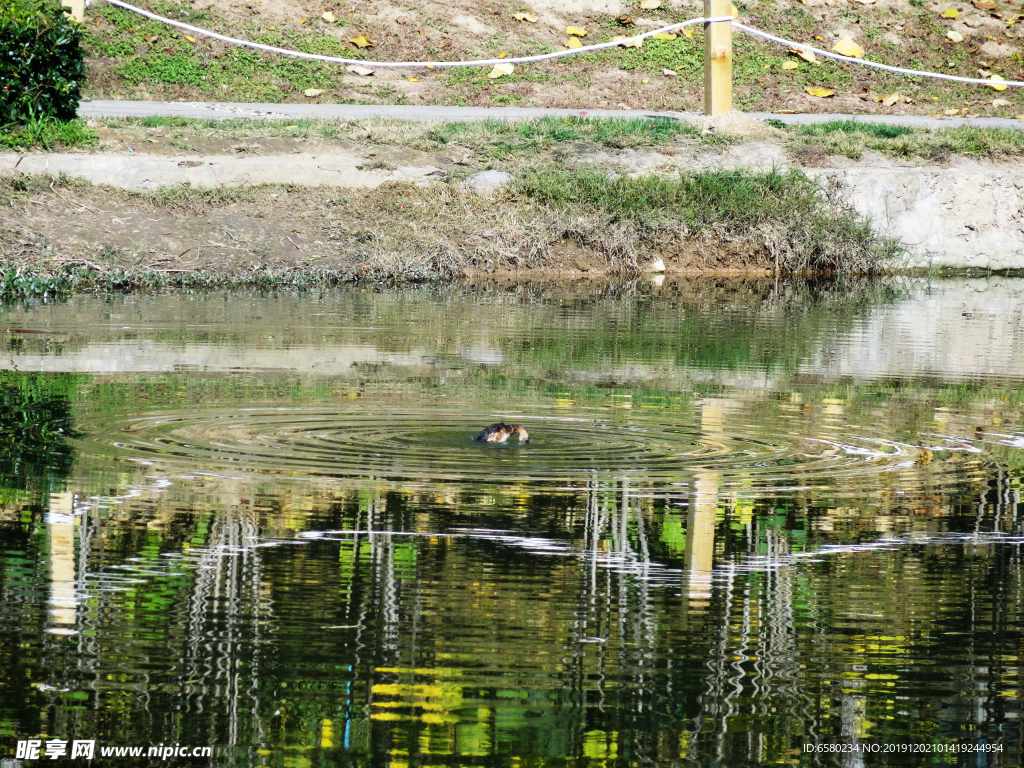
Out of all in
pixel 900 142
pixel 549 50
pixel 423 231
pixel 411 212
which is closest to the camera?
pixel 423 231

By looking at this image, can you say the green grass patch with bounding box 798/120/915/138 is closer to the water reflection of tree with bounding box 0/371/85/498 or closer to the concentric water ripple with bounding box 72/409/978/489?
the concentric water ripple with bounding box 72/409/978/489

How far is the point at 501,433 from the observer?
22.7ft

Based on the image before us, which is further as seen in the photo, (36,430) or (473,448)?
(36,430)

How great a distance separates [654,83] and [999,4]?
7.90m

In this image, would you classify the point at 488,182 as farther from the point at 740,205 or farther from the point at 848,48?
the point at 848,48

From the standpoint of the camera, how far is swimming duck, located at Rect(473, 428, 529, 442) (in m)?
6.92

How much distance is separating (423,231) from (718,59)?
4.26 m

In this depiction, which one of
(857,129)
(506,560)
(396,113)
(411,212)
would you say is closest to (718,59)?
(857,129)

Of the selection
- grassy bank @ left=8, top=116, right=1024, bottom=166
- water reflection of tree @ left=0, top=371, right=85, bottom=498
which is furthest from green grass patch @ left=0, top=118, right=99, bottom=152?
water reflection of tree @ left=0, top=371, right=85, bottom=498

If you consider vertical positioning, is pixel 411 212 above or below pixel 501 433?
above

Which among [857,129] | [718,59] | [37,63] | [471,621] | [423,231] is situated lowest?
[471,621]

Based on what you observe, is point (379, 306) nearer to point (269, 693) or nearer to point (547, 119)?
point (547, 119)

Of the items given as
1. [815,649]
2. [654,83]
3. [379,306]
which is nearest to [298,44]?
[654,83]

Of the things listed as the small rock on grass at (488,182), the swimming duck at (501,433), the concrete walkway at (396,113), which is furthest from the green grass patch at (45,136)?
the swimming duck at (501,433)
